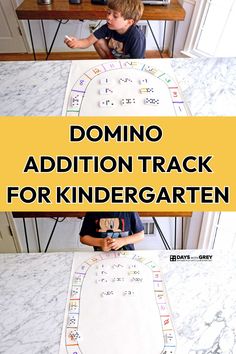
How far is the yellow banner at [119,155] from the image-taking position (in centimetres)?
82

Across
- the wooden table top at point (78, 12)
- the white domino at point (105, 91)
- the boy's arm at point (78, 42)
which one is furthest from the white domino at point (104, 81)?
the wooden table top at point (78, 12)

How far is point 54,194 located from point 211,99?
46 centimetres

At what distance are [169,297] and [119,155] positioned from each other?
408 mm

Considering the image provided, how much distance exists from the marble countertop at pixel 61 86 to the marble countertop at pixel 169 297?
1.45 feet

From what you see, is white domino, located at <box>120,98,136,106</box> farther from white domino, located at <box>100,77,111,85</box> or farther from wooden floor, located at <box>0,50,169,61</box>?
wooden floor, located at <box>0,50,169,61</box>

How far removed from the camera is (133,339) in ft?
2.78

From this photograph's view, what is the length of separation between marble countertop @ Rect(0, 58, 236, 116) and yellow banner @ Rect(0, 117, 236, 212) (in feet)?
0.16

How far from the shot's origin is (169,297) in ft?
3.13

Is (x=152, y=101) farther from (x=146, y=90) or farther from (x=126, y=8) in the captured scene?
(x=126, y=8)

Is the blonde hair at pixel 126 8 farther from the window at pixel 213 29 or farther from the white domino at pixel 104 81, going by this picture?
the window at pixel 213 29

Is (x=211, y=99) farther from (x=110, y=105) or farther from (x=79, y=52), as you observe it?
(x=79, y=52)

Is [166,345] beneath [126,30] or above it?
beneath

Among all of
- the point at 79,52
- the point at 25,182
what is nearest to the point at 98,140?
the point at 25,182
